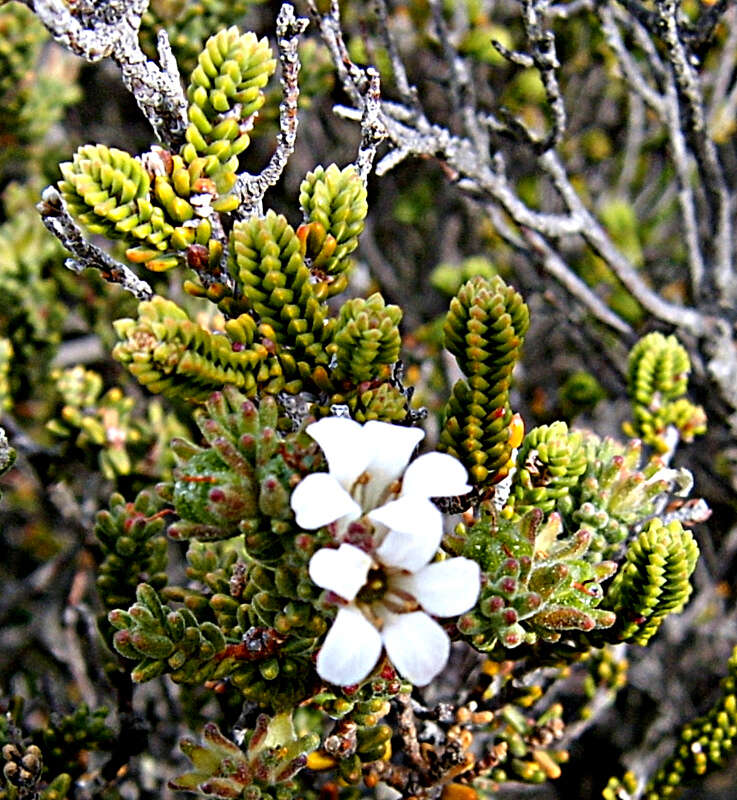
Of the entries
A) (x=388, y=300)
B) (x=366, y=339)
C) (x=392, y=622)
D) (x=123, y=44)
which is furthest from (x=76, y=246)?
(x=388, y=300)

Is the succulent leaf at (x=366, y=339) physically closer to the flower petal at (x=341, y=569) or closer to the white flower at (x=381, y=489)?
the white flower at (x=381, y=489)

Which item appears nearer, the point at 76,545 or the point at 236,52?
the point at 236,52

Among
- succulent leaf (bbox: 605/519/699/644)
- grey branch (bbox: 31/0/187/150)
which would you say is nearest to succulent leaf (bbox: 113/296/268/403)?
grey branch (bbox: 31/0/187/150)

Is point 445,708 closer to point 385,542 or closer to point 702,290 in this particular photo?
point 385,542

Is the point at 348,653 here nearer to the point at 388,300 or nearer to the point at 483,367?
the point at 483,367

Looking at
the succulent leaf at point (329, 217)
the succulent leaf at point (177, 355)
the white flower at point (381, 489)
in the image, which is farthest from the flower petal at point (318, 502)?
the succulent leaf at point (329, 217)

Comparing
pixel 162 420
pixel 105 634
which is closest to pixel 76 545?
pixel 162 420
